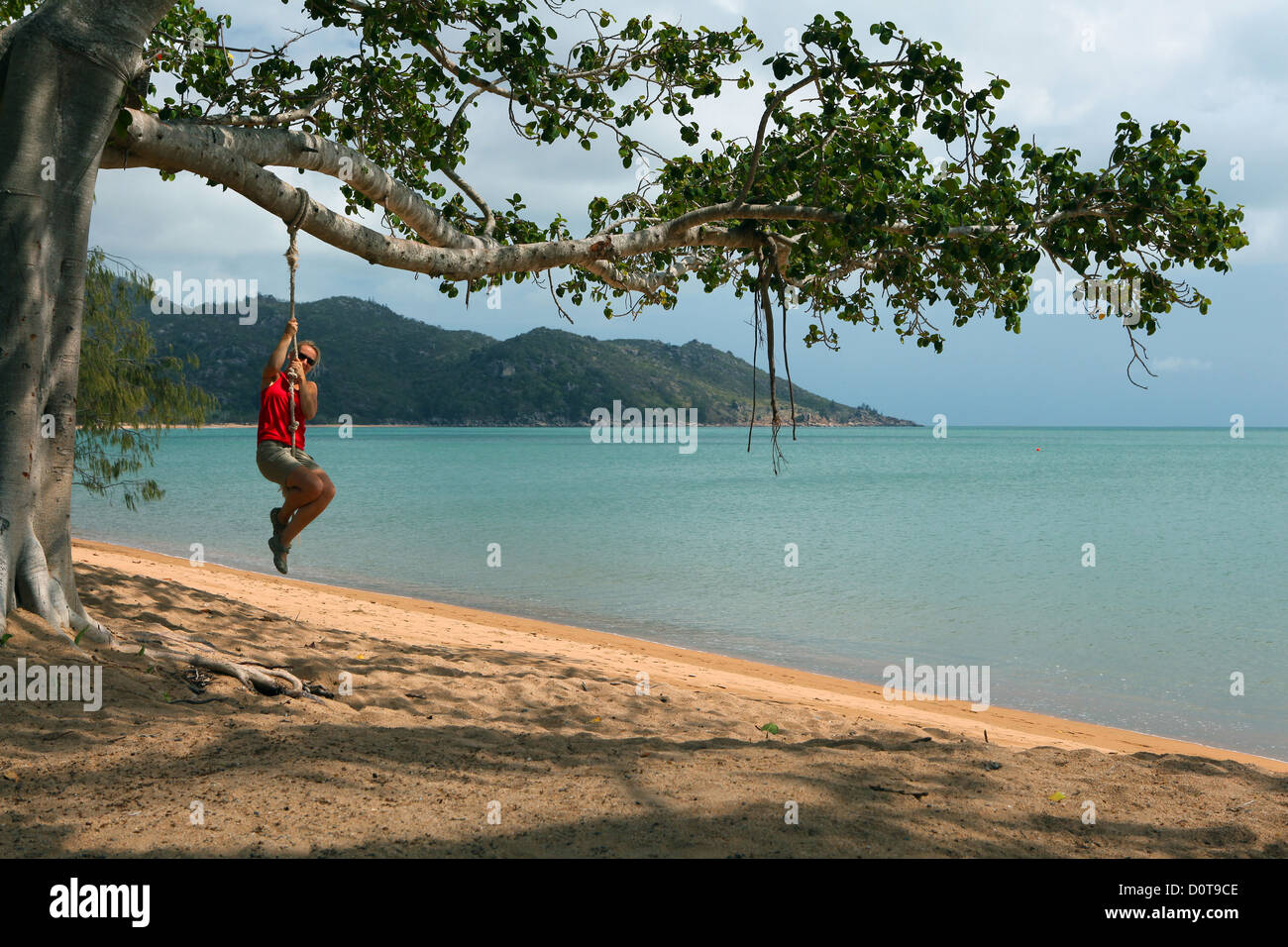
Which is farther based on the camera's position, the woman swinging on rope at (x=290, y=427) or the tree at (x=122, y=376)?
the tree at (x=122, y=376)

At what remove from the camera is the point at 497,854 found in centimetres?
332

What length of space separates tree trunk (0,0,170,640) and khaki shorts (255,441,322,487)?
1.18m

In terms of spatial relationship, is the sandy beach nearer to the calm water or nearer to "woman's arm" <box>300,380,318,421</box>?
"woman's arm" <box>300,380,318,421</box>

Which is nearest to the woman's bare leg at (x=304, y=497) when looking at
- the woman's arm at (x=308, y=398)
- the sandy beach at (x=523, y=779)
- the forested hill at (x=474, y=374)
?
the woman's arm at (x=308, y=398)

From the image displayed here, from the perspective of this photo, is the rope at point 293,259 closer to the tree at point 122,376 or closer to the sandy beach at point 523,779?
the sandy beach at point 523,779

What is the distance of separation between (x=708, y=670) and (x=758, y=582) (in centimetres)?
792

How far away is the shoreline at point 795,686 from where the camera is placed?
8.12m

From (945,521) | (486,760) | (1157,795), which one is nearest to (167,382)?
(486,760)

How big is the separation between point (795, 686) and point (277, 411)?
615 cm

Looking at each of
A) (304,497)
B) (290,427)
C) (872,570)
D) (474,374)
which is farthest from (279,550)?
(474,374)

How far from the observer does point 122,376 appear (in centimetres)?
1273

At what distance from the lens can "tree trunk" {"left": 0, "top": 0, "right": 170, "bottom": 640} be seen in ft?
17.6

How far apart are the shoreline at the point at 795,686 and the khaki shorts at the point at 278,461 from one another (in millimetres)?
4420

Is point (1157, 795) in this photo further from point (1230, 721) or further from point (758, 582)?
point (758, 582)
